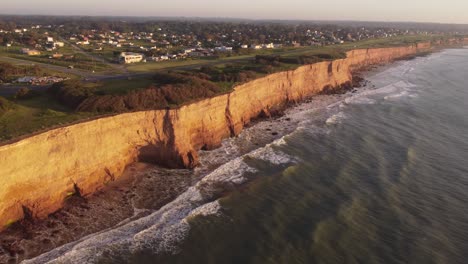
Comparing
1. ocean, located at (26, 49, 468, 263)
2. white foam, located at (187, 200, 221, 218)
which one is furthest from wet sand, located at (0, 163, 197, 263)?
white foam, located at (187, 200, 221, 218)

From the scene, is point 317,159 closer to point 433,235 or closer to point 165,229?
point 433,235

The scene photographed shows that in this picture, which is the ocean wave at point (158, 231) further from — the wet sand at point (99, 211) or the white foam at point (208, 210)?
the wet sand at point (99, 211)

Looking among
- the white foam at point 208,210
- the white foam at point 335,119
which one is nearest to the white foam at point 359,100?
the white foam at point 335,119

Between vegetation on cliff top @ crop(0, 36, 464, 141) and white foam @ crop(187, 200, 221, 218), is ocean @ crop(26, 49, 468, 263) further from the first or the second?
vegetation on cliff top @ crop(0, 36, 464, 141)

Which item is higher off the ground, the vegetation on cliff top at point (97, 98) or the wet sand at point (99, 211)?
the vegetation on cliff top at point (97, 98)

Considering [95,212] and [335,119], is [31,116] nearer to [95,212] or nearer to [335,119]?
[95,212]

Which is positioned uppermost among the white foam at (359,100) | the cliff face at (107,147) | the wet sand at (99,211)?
the cliff face at (107,147)
